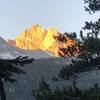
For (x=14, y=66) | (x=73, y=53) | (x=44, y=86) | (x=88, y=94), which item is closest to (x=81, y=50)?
(x=73, y=53)

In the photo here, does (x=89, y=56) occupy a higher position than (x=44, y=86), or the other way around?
(x=89, y=56)

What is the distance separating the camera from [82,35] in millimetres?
36375

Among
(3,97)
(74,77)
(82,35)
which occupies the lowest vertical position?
(3,97)

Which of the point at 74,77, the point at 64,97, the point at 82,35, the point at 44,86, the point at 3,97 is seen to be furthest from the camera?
the point at 82,35

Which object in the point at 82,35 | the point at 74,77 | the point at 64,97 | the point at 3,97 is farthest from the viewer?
the point at 82,35

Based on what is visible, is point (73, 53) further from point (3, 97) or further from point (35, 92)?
point (3, 97)

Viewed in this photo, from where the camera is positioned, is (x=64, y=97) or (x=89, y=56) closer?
(x=64, y=97)

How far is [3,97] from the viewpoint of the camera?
21891 millimetres

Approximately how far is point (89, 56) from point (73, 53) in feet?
5.33

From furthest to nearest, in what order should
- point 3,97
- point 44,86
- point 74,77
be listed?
point 74,77
point 44,86
point 3,97

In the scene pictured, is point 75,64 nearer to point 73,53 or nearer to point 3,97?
point 73,53

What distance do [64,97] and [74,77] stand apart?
9.69 m

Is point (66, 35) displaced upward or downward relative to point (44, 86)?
upward

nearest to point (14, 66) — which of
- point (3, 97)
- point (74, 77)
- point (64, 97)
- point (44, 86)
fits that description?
point (3, 97)
